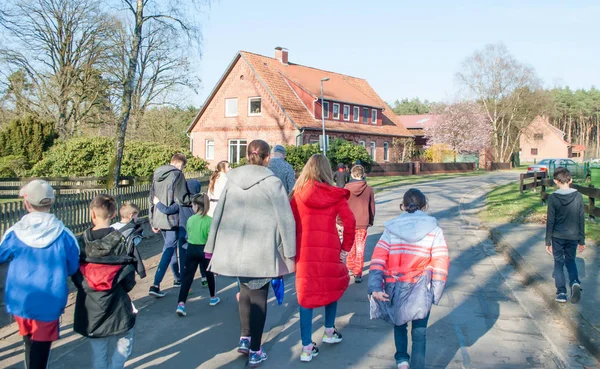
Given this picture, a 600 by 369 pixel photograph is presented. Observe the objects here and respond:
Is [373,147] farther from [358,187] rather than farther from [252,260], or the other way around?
[252,260]

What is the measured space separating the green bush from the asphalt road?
16.4m

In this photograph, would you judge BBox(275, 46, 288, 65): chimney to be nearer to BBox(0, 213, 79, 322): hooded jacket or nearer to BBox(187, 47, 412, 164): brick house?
BBox(187, 47, 412, 164): brick house

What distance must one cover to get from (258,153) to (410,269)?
165cm

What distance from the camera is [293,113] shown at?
3712 centimetres

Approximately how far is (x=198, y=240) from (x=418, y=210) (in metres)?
2.88

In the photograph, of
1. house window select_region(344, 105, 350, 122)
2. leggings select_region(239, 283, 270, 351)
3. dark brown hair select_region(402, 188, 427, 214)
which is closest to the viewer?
dark brown hair select_region(402, 188, 427, 214)

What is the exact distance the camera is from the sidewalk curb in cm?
518

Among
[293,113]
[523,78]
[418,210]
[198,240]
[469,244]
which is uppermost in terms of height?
[523,78]

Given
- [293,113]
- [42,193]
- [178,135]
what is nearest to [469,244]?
[42,193]

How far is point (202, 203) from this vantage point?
610 cm

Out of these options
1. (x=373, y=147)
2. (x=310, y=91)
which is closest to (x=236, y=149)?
(x=310, y=91)

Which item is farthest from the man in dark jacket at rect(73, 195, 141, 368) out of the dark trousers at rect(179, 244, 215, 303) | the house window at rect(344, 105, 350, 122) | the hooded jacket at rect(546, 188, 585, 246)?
the house window at rect(344, 105, 350, 122)

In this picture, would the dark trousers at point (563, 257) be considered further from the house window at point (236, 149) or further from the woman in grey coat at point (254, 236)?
the house window at point (236, 149)

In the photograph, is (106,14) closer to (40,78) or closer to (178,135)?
(40,78)
